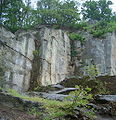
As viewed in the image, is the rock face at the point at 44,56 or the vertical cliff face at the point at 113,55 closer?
the rock face at the point at 44,56

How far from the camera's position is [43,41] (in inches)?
849

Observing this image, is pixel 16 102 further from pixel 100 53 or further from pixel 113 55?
pixel 113 55

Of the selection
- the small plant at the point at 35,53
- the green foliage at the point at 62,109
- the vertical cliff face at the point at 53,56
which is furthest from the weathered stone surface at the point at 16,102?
the small plant at the point at 35,53

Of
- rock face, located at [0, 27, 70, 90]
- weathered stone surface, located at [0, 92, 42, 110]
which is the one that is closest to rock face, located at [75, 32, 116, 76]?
rock face, located at [0, 27, 70, 90]

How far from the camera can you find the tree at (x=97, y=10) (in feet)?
107

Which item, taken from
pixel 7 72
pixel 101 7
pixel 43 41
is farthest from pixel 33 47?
pixel 101 7

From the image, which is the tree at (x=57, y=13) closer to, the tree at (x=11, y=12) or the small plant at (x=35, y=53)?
the tree at (x=11, y=12)

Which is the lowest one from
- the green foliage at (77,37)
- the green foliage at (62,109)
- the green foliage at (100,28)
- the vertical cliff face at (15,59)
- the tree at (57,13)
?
the green foliage at (62,109)

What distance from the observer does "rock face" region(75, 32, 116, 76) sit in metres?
24.4

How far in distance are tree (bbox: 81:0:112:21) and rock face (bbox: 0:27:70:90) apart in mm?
10474

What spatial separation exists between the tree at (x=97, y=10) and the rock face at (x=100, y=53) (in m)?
6.39

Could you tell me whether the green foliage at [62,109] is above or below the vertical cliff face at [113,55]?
below

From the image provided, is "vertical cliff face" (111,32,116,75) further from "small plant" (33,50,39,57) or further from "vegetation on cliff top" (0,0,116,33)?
"small plant" (33,50,39,57)

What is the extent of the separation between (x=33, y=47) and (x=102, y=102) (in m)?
12.4
